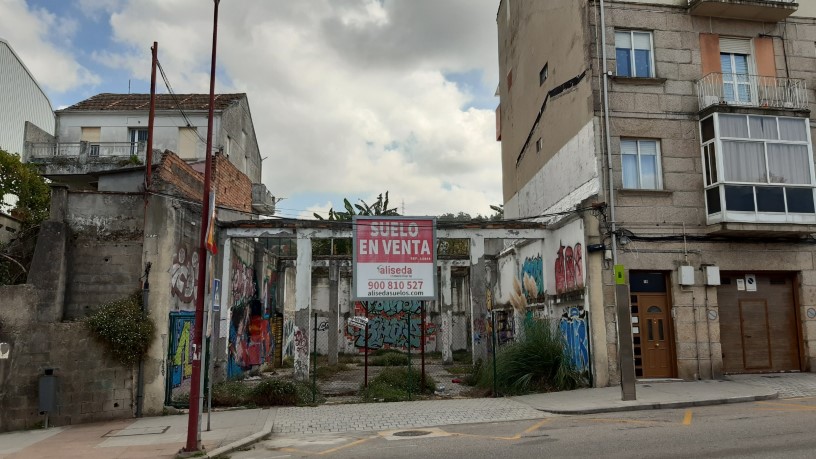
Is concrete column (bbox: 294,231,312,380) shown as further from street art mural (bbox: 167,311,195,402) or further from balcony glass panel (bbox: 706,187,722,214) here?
balcony glass panel (bbox: 706,187,722,214)

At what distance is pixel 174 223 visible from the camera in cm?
1372

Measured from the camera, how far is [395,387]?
1499cm

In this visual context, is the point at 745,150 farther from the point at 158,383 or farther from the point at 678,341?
the point at 158,383

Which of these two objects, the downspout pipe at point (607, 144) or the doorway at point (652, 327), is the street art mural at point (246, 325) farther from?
the doorway at point (652, 327)

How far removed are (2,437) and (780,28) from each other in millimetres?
21563

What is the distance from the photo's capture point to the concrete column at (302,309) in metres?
16.8

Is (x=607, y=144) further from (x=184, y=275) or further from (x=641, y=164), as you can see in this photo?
(x=184, y=275)

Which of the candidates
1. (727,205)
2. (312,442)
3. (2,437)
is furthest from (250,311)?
(727,205)

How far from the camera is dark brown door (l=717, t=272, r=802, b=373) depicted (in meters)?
16.3

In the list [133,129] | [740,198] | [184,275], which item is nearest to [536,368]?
[740,198]

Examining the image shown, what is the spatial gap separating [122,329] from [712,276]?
1416 centimetres

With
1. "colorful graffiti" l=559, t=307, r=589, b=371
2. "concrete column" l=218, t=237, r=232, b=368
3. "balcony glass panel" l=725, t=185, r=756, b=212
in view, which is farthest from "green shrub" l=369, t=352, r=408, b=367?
"balcony glass panel" l=725, t=185, r=756, b=212

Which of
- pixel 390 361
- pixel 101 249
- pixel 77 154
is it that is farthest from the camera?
pixel 77 154

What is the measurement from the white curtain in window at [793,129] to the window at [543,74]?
6.78 metres
